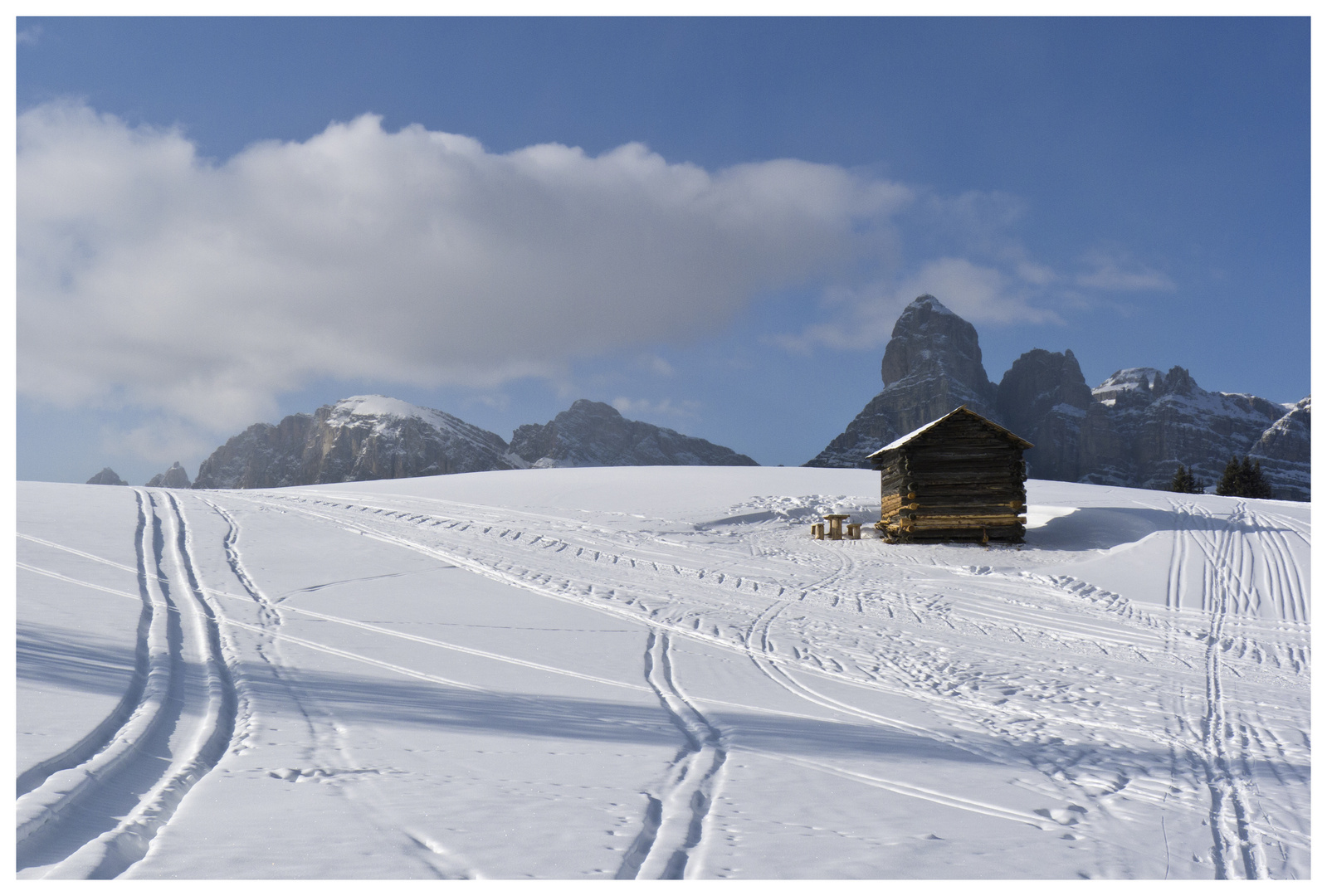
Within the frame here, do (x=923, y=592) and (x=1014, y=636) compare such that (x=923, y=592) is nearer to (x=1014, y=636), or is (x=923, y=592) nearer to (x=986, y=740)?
(x=1014, y=636)

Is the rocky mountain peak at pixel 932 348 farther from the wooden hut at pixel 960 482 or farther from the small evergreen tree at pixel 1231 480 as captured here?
the wooden hut at pixel 960 482

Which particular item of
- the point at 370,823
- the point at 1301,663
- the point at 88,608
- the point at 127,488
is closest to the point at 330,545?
the point at 88,608

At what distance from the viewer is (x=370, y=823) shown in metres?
3.98

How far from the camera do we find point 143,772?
4426 millimetres

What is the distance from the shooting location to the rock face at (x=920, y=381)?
143m

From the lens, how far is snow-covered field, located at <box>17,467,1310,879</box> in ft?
13.0

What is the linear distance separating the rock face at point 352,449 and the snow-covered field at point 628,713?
493 ft

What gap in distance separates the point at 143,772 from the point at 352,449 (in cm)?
17365

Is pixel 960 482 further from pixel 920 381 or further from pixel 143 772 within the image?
pixel 920 381

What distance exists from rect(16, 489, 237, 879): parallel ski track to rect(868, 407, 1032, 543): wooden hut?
17.7 m

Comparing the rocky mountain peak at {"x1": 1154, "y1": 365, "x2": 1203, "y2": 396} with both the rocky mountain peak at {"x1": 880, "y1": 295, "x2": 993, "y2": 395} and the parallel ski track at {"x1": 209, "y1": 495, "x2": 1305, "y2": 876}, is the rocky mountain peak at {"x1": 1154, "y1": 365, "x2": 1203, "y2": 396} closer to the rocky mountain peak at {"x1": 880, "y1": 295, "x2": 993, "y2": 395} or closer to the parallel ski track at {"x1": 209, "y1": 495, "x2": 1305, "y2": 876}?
the rocky mountain peak at {"x1": 880, "y1": 295, "x2": 993, "y2": 395}

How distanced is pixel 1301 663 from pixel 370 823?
469 inches

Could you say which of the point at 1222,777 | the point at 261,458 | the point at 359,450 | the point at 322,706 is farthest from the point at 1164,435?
the point at 261,458

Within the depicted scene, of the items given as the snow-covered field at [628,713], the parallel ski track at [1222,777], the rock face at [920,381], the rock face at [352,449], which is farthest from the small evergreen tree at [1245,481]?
the rock face at [352,449]
